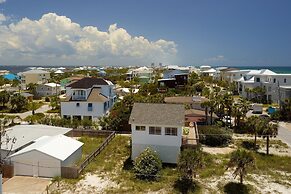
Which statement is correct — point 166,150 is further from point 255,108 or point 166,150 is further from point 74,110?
point 255,108

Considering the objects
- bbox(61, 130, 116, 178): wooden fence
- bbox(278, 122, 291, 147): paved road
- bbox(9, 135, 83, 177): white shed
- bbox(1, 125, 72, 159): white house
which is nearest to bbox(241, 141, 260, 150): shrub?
bbox(278, 122, 291, 147): paved road

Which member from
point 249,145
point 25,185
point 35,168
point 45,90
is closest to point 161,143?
point 35,168

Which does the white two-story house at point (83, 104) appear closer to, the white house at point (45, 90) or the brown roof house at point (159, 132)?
the brown roof house at point (159, 132)

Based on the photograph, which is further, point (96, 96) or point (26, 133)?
point (96, 96)

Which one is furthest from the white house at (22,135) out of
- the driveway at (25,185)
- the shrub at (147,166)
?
the shrub at (147,166)

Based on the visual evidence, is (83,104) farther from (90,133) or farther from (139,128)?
(139,128)

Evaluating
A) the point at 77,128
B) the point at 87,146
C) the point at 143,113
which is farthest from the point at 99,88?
the point at 143,113

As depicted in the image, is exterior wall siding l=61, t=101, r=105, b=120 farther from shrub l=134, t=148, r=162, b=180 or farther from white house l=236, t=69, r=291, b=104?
white house l=236, t=69, r=291, b=104
